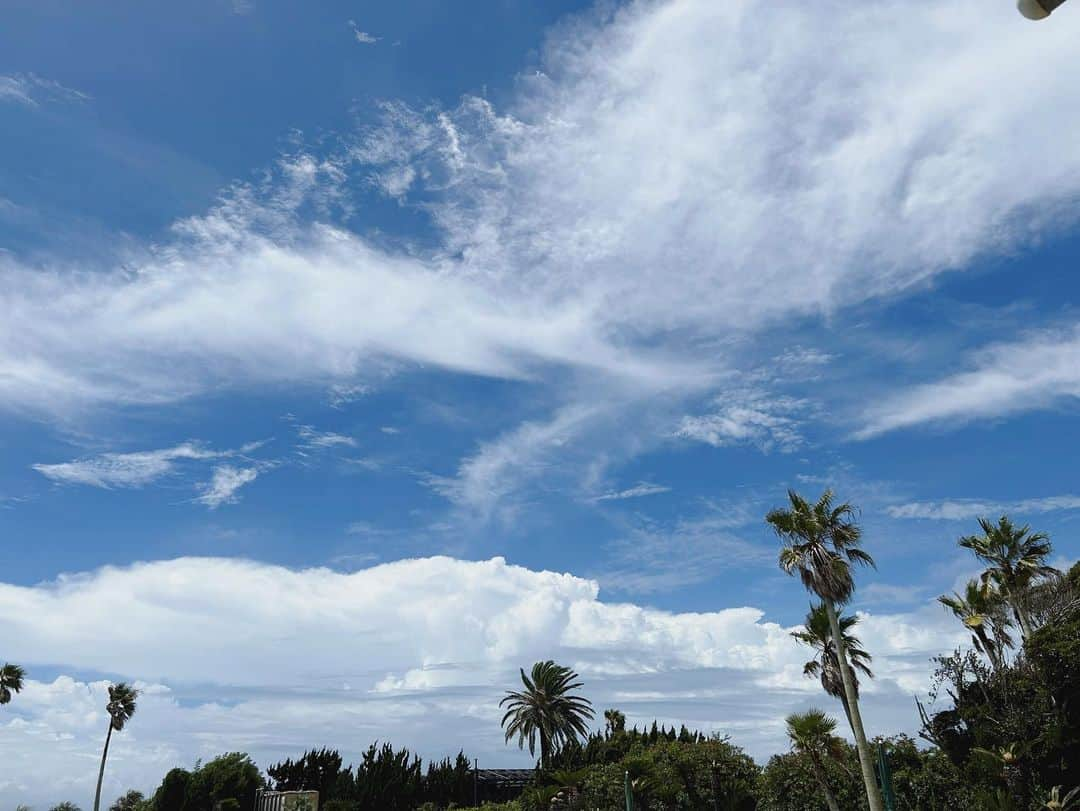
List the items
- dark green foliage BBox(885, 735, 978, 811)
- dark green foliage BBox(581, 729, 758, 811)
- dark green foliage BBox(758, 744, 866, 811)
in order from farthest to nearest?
Result: 1. dark green foliage BBox(581, 729, 758, 811)
2. dark green foliage BBox(758, 744, 866, 811)
3. dark green foliage BBox(885, 735, 978, 811)

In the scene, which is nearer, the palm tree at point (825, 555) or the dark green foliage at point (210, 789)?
the palm tree at point (825, 555)

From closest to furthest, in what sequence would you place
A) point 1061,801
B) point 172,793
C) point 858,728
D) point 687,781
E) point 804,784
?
point 1061,801
point 858,728
point 804,784
point 687,781
point 172,793

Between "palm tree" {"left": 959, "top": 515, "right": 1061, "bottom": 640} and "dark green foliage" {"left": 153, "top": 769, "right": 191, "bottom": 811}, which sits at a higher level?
"palm tree" {"left": 959, "top": 515, "right": 1061, "bottom": 640}

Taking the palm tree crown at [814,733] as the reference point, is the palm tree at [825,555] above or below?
above

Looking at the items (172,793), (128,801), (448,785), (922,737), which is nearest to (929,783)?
(922,737)

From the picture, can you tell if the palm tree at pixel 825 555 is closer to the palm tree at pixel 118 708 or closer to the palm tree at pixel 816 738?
the palm tree at pixel 816 738

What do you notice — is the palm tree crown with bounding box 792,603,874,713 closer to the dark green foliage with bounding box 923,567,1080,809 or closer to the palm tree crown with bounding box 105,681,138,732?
the dark green foliage with bounding box 923,567,1080,809

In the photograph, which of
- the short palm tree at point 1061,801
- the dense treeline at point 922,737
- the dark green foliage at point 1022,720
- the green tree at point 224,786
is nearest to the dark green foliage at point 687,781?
the dense treeline at point 922,737

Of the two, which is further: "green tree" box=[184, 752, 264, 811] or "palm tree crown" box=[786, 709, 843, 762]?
"green tree" box=[184, 752, 264, 811]

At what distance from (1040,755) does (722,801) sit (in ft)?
50.9

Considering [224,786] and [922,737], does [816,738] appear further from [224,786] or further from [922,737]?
[224,786]

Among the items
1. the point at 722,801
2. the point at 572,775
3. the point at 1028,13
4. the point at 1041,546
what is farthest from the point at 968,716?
the point at 1028,13

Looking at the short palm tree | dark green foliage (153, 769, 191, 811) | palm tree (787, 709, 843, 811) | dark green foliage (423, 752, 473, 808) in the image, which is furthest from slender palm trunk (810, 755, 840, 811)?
dark green foliage (153, 769, 191, 811)

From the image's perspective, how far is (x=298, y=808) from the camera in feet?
104
